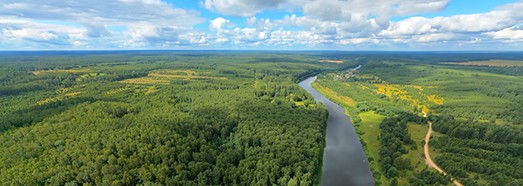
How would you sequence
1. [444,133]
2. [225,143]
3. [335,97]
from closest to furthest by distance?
[225,143]
[444,133]
[335,97]

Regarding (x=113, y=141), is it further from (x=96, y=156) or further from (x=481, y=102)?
(x=481, y=102)

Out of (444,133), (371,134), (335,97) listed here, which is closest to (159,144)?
(371,134)

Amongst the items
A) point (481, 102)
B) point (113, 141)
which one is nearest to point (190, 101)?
point (113, 141)

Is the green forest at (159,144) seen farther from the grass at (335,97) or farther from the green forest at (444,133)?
the grass at (335,97)

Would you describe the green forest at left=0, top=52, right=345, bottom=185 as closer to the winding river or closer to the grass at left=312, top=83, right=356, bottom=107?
the winding river

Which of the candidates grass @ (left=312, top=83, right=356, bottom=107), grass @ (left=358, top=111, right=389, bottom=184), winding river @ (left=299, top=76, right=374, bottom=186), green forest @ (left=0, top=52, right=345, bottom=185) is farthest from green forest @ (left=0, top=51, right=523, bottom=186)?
grass @ (left=312, top=83, right=356, bottom=107)

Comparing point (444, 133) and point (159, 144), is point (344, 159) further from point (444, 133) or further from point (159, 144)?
point (159, 144)

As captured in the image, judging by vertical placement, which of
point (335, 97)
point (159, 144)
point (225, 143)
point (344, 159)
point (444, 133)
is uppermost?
point (159, 144)

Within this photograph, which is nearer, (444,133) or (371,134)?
(444,133)

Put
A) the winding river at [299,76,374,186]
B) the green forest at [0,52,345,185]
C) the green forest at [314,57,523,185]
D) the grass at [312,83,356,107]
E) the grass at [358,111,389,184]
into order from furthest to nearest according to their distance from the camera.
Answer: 1. the grass at [312,83,356,107]
2. the grass at [358,111,389,184]
3. the winding river at [299,76,374,186]
4. the green forest at [314,57,523,185]
5. the green forest at [0,52,345,185]
